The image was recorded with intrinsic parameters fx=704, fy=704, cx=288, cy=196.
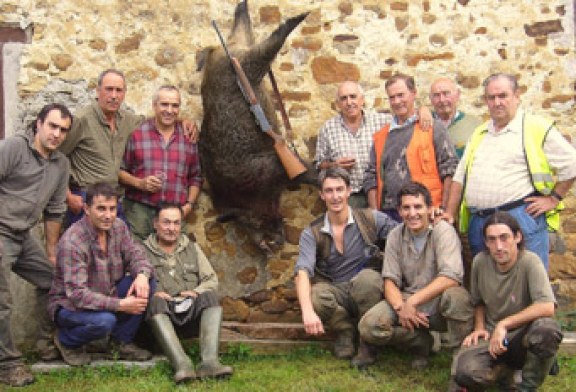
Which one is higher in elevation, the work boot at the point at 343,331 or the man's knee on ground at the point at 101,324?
the man's knee on ground at the point at 101,324

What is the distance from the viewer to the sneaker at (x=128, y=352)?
14.6ft

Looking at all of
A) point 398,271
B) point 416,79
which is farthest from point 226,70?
point 398,271

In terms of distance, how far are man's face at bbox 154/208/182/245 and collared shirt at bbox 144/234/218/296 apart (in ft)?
0.31

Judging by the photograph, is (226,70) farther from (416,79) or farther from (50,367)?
(50,367)

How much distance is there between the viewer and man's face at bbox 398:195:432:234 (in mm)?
4199

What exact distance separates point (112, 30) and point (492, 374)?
3.76 metres

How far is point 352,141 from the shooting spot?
16.8 feet

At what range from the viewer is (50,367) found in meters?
4.32

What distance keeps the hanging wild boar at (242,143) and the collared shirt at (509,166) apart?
143 cm

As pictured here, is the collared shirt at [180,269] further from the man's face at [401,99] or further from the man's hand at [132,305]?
the man's face at [401,99]

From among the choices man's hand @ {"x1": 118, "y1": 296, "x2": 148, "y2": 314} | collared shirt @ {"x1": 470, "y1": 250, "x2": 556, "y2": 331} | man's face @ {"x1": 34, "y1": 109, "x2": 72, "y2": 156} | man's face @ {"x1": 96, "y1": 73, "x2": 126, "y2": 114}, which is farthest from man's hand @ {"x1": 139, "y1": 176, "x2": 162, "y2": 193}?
collared shirt @ {"x1": 470, "y1": 250, "x2": 556, "y2": 331}

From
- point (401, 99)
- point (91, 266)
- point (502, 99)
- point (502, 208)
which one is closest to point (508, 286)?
point (502, 208)

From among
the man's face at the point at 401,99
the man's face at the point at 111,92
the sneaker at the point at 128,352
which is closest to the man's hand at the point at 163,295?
the sneaker at the point at 128,352

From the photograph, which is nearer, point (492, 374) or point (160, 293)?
point (492, 374)
